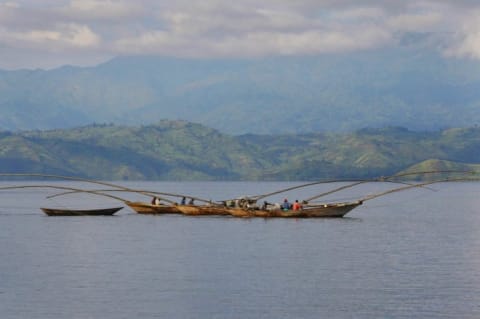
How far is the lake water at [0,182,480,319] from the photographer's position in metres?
56.6

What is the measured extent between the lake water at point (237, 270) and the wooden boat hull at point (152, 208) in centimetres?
633

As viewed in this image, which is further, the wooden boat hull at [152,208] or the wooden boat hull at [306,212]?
the wooden boat hull at [152,208]

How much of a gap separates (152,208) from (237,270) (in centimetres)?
6237

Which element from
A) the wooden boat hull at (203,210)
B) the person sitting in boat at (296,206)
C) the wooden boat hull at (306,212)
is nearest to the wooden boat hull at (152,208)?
the wooden boat hull at (203,210)

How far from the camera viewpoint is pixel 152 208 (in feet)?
443

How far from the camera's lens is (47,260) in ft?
268

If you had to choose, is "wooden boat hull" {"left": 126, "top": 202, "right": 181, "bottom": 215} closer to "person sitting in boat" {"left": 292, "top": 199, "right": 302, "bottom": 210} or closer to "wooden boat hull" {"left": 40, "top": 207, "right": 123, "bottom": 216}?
"wooden boat hull" {"left": 40, "top": 207, "right": 123, "bottom": 216}

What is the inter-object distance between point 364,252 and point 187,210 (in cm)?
4517

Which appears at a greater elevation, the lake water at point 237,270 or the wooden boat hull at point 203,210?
the wooden boat hull at point 203,210

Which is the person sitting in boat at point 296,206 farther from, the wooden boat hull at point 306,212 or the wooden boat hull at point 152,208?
the wooden boat hull at point 152,208

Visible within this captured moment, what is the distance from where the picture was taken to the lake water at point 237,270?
186ft

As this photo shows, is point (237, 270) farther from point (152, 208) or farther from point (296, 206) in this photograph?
point (152, 208)

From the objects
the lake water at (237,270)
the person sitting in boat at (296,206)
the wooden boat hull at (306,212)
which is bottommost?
the lake water at (237,270)

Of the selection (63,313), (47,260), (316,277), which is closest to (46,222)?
(47,260)
